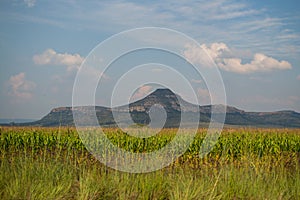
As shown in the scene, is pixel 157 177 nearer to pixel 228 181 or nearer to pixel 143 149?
pixel 228 181

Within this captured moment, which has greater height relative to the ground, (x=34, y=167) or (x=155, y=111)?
(x=155, y=111)

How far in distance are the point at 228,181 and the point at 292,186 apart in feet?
4.08

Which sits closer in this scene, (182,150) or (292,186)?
(292,186)

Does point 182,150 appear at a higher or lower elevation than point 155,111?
lower

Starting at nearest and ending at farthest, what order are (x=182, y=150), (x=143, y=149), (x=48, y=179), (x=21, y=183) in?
1. (x=21, y=183)
2. (x=48, y=179)
3. (x=182, y=150)
4. (x=143, y=149)

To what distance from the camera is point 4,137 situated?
2391cm

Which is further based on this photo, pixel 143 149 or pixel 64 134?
pixel 64 134

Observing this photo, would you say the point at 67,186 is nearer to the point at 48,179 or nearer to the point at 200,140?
the point at 48,179

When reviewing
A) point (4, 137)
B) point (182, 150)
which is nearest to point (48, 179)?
point (182, 150)

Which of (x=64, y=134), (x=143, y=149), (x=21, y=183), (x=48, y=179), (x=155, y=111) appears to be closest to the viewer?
(x=21, y=183)

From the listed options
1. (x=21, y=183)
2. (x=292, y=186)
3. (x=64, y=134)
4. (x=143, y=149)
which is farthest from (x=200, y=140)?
(x=21, y=183)

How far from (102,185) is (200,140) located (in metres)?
14.9

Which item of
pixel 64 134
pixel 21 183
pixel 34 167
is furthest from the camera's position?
pixel 64 134

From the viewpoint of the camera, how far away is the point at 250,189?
763 cm
